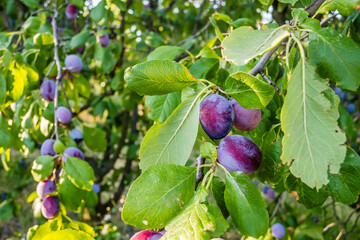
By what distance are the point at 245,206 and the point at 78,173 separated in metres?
0.62

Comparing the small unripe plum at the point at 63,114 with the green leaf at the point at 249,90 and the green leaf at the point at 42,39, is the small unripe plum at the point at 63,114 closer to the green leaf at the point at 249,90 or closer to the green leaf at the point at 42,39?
the green leaf at the point at 42,39

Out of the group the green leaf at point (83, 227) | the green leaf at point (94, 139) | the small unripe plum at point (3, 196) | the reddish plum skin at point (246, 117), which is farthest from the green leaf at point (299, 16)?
the small unripe plum at point (3, 196)

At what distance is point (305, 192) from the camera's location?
23.1 inches

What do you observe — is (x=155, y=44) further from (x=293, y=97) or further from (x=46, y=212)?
(x=293, y=97)

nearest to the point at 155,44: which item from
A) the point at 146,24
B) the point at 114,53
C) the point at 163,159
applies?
the point at 114,53

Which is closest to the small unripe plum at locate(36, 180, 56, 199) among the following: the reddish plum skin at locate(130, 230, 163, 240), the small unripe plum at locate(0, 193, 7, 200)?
the reddish plum skin at locate(130, 230, 163, 240)

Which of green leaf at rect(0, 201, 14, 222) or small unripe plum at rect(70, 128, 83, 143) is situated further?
green leaf at rect(0, 201, 14, 222)

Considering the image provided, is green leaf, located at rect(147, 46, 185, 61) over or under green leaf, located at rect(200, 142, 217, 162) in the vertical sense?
under

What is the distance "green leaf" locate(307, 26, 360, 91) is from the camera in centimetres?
43

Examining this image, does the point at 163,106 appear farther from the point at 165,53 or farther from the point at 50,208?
the point at 50,208

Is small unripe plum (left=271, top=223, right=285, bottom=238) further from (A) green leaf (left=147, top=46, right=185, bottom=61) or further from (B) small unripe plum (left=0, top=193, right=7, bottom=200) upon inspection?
(B) small unripe plum (left=0, top=193, right=7, bottom=200)

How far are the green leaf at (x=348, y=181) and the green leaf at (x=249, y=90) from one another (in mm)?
187

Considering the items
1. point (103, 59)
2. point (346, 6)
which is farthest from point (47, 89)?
point (346, 6)

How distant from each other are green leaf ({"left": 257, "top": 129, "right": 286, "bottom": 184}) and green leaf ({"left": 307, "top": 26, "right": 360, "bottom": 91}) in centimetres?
15
